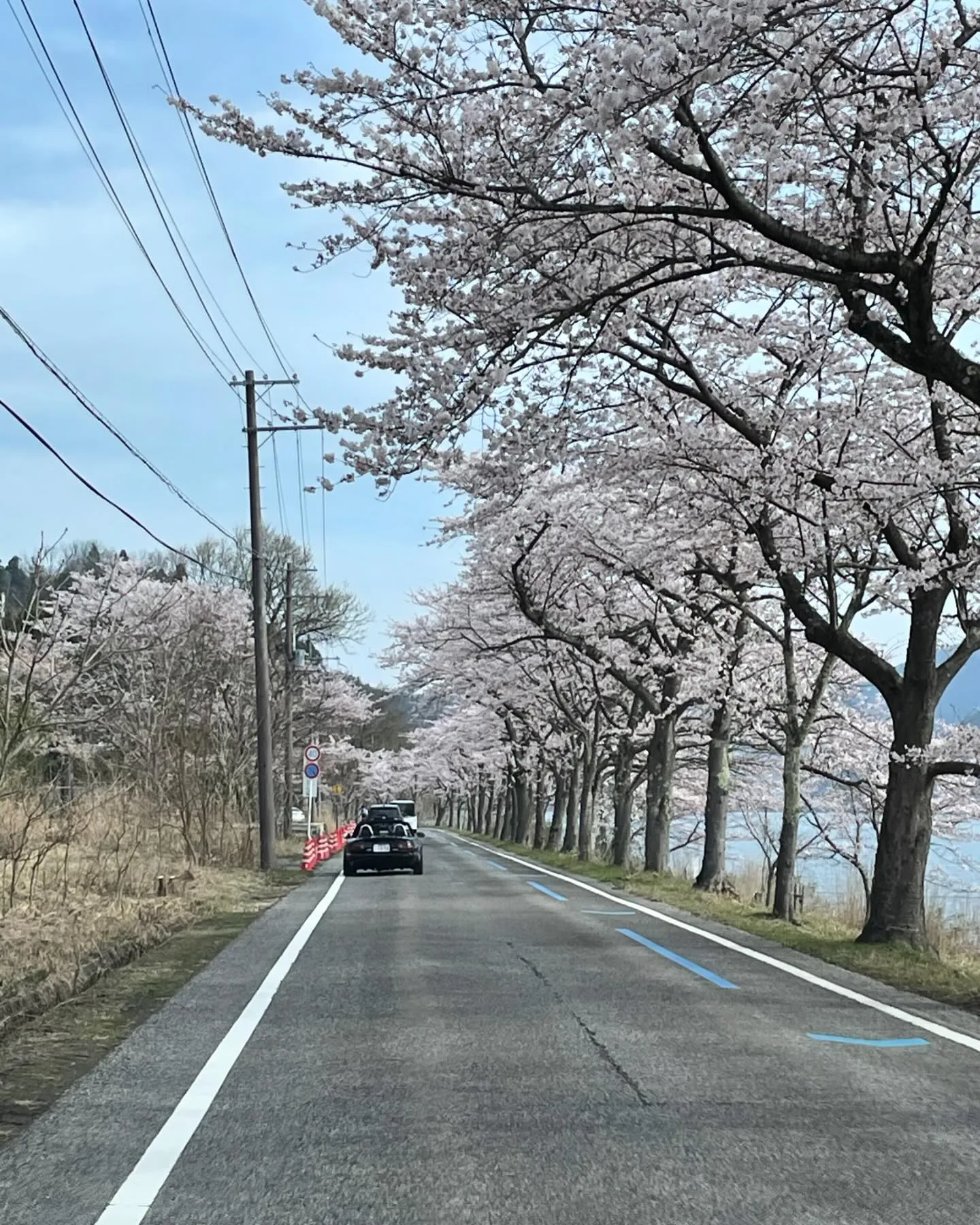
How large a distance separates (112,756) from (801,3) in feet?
86.2

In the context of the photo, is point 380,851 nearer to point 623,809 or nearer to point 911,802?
point 623,809

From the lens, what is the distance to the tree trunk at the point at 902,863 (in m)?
14.9

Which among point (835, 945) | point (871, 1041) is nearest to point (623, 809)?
point (835, 945)

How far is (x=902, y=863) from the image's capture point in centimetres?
1502

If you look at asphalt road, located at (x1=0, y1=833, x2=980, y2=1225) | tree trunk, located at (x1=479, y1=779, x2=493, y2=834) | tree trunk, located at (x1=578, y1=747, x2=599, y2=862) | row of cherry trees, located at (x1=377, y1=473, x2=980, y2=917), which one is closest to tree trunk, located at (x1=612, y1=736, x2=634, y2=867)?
row of cherry trees, located at (x1=377, y1=473, x2=980, y2=917)

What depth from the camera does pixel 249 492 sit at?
27.5 meters

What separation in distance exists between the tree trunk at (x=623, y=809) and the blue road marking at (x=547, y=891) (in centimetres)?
720

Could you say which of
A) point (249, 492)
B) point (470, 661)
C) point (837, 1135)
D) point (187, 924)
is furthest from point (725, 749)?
point (837, 1135)

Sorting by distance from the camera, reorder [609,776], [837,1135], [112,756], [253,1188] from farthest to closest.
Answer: [609,776] < [112,756] < [837,1135] < [253,1188]

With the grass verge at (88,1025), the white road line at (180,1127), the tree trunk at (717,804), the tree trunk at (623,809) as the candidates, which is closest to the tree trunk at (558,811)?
the tree trunk at (623,809)

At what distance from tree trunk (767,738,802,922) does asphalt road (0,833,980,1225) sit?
7473mm

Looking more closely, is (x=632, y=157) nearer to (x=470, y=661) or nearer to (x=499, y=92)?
(x=499, y=92)

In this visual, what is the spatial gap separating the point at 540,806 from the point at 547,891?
3179 centimetres

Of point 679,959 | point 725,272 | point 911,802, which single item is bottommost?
point 679,959
